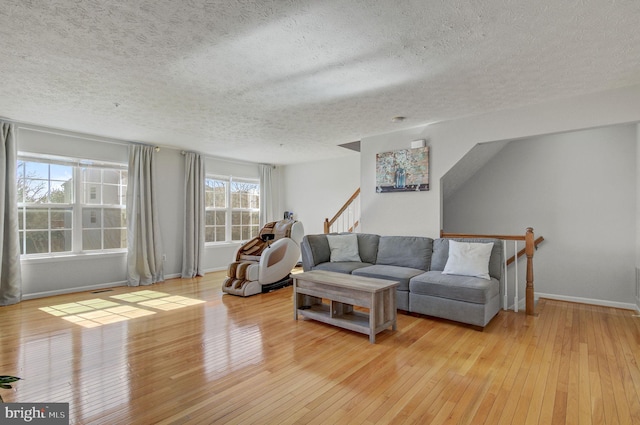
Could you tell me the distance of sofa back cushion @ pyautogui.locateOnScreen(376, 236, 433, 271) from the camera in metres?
4.14

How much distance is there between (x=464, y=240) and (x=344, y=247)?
1.65 metres

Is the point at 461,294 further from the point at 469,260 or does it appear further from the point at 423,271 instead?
the point at 423,271

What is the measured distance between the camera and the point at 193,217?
6.14m

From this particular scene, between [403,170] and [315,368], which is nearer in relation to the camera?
[315,368]

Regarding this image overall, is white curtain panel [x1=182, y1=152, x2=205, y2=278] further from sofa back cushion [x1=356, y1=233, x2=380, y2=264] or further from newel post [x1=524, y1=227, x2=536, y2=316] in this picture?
newel post [x1=524, y1=227, x2=536, y2=316]

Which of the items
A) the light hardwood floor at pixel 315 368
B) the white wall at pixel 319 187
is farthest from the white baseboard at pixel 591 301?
the white wall at pixel 319 187

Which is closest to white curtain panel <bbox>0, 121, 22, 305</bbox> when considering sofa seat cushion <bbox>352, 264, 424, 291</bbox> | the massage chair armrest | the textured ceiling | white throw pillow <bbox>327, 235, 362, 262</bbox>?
the textured ceiling

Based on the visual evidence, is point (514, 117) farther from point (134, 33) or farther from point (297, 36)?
point (134, 33)

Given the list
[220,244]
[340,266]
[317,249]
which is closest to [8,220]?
[220,244]

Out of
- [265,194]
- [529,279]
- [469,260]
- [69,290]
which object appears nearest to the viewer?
[469,260]

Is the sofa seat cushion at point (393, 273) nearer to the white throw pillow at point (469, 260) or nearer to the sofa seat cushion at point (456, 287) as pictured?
the sofa seat cushion at point (456, 287)

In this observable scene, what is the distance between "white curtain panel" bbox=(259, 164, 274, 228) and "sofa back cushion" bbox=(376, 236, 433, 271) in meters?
3.80

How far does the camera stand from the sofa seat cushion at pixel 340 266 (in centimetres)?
422

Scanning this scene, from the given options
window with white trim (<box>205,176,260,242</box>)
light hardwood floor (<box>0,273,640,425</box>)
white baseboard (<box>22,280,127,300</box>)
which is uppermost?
window with white trim (<box>205,176,260,242</box>)
